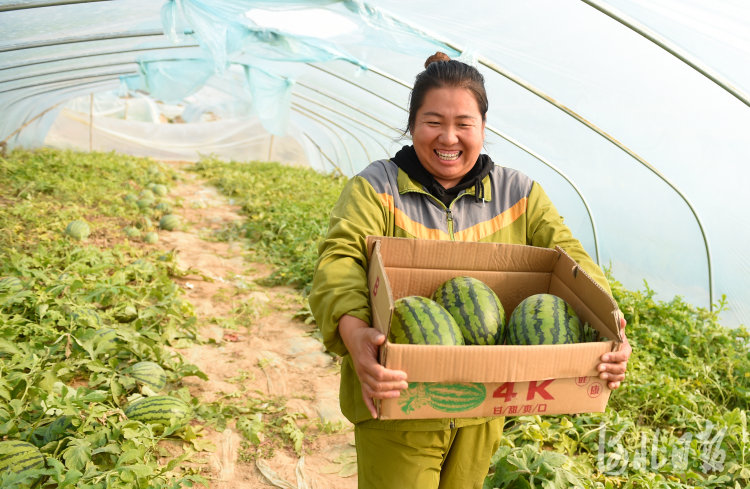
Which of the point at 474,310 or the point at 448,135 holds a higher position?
the point at 448,135

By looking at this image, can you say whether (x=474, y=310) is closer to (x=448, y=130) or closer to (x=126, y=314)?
(x=448, y=130)

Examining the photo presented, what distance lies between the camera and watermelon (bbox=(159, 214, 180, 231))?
25.6ft

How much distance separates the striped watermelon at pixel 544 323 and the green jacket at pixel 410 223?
162mm

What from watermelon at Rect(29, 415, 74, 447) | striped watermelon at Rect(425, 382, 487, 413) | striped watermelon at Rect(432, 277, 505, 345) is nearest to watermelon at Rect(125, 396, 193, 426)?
watermelon at Rect(29, 415, 74, 447)

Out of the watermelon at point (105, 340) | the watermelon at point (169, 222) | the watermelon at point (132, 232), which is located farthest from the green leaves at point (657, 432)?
the watermelon at point (169, 222)

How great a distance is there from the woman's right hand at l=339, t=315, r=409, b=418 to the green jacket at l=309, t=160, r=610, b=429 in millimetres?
150

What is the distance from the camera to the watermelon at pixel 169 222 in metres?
7.82

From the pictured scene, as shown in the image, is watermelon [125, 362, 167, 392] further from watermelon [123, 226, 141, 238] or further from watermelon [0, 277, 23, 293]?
watermelon [123, 226, 141, 238]

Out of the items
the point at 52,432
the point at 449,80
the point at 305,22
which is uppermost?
the point at 305,22

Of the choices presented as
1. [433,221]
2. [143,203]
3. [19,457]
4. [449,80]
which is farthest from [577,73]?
[143,203]

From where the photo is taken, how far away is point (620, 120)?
5145 mm

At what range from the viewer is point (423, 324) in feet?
5.45

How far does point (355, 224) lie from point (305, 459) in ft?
7.27

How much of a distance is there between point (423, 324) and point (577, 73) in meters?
4.19
